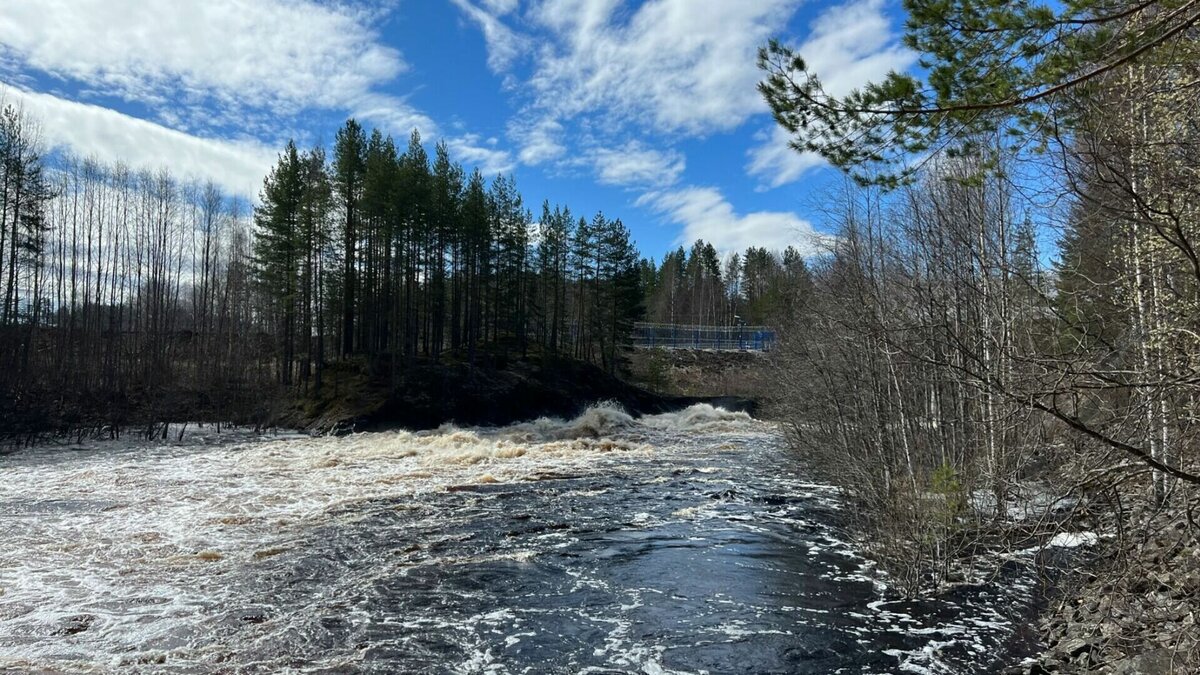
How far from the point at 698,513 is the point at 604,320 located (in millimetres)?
39793

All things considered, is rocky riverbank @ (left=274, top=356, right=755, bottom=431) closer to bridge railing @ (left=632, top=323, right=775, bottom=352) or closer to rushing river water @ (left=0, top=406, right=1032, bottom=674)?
rushing river water @ (left=0, top=406, right=1032, bottom=674)

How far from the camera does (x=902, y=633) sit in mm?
7242

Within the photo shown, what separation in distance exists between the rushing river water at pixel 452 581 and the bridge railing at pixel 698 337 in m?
55.3

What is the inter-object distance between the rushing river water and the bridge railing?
55.3m

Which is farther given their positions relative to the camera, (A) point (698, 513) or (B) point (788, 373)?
(B) point (788, 373)

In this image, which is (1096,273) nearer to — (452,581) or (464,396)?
(452,581)

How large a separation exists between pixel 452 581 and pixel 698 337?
71.0 meters

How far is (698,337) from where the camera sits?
7894cm

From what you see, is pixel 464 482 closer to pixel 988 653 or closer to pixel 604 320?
pixel 988 653

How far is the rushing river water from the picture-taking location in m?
6.78

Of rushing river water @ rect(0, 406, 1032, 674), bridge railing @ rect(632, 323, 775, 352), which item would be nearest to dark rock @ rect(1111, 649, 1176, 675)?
rushing river water @ rect(0, 406, 1032, 674)

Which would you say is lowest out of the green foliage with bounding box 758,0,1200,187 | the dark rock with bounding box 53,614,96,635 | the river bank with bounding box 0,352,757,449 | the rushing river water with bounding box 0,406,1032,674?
the rushing river water with bounding box 0,406,1032,674

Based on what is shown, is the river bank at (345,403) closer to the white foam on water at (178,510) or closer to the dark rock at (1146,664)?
the white foam on water at (178,510)

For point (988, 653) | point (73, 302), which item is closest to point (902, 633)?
point (988, 653)
